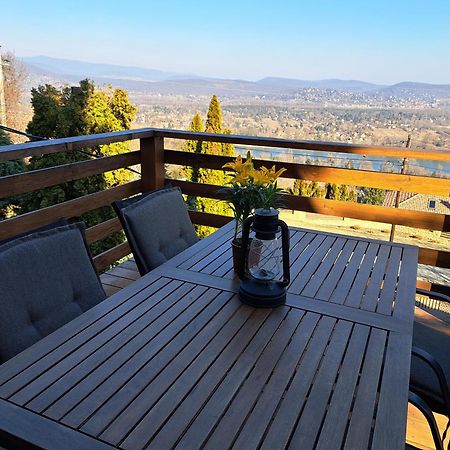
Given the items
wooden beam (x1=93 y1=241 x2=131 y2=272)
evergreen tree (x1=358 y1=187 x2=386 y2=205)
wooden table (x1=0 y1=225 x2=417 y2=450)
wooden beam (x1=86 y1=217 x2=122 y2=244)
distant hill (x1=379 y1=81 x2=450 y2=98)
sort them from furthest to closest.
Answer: distant hill (x1=379 y1=81 x2=450 y2=98) < evergreen tree (x1=358 y1=187 x2=386 y2=205) < wooden beam (x1=93 y1=241 x2=131 y2=272) < wooden beam (x1=86 y1=217 x2=122 y2=244) < wooden table (x1=0 y1=225 x2=417 y2=450)

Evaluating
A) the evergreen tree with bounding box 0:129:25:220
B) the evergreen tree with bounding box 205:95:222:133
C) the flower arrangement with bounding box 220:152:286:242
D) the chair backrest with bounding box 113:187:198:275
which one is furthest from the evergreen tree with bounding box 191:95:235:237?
the flower arrangement with bounding box 220:152:286:242

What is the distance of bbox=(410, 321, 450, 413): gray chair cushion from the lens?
149 cm

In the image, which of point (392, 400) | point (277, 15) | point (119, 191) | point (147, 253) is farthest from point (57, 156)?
point (277, 15)

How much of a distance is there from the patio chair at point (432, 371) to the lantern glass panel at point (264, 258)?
1.69ft

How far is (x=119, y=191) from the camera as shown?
3.28 metres

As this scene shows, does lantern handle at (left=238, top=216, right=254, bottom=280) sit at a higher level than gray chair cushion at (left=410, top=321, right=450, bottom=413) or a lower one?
higher

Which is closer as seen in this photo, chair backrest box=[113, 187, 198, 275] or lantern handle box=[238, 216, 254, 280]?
lantern handle box=[238, 216, 254, 280]

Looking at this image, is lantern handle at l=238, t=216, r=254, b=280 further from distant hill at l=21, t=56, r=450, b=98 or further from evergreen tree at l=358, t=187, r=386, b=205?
distant hill at l=21, t=56, r=450, b=98

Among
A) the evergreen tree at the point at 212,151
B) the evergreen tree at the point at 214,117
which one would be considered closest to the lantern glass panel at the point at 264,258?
the evergreen tree at the point at 212,151

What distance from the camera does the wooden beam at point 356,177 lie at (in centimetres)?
284

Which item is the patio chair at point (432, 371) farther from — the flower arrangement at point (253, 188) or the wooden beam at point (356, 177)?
the wooden beam at point (356, 177)

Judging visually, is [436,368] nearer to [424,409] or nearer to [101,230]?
[424,409]

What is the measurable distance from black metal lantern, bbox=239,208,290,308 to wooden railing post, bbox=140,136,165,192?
7.37 ft

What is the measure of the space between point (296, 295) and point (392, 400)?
57cm
